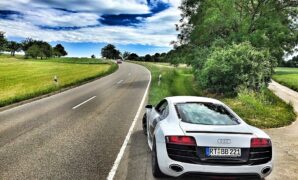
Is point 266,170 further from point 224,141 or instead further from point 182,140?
point 182,140

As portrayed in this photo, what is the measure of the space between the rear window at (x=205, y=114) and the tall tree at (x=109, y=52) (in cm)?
18786

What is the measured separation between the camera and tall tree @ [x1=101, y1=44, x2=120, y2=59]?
194 meters

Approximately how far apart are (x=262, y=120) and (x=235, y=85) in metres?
7.48

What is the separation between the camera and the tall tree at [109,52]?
193625mm

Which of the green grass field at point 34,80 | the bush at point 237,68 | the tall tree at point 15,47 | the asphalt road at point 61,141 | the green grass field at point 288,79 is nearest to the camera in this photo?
the asphalt road at point 61,141

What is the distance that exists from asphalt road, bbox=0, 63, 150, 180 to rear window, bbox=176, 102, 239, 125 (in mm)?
1872

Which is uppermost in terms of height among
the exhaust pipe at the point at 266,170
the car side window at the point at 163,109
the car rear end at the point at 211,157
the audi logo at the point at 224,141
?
the car side window at the point at 163,109

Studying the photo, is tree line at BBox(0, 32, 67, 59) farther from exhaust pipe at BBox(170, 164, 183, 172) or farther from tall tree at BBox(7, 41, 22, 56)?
exhaust pipe at BBox(170, 164, 183, 172)

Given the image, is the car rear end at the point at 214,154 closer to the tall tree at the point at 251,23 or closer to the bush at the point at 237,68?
the bush at the point at 237,68

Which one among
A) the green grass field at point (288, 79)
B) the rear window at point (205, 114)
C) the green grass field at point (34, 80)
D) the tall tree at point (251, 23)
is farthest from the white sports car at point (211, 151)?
the green grass field at point (288, 79)

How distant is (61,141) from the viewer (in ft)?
31.2

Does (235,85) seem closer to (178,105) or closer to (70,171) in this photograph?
(178,105)

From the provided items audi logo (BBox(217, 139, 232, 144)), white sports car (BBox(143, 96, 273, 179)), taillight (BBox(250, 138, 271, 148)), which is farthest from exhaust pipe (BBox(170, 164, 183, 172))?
taillight (BBox(250, 138, 271, 148))

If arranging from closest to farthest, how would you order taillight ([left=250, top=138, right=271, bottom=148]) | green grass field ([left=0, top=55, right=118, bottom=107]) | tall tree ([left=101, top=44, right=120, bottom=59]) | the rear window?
taillight ([left=250, top=138, right=271, bottom=148]), the rear window, green grass field ([left=0, top=55, right=118, bottom=107]), tall tree ([left=101, top=44, right=120, bottom=59])
